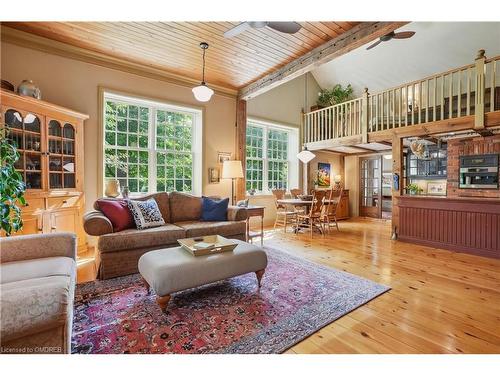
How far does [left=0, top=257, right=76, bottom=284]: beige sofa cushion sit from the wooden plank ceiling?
292 centimetres

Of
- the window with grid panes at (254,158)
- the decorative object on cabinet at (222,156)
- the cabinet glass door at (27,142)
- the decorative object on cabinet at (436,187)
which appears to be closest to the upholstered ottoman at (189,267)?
the cabinet glass door at (27,142)

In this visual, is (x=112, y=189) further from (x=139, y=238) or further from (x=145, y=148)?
(x=139, y=238)

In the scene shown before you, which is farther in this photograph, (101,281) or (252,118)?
(252,118)

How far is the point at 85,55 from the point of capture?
3869 mm

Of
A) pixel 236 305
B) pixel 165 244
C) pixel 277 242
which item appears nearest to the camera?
pixel 236 305

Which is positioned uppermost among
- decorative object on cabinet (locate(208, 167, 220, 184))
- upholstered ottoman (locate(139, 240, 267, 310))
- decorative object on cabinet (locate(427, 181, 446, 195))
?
decorative object on cabinet (locate(208, 167, 220, 184))

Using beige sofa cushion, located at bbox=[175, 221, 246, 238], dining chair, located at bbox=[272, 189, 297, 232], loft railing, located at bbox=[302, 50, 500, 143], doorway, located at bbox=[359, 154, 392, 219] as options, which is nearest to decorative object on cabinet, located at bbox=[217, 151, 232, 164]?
dining chair, located at bbox=[272, 189, 297, 232]

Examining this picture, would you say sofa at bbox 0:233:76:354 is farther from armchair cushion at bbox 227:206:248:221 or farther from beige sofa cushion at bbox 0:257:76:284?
armchair cushion at bbox 227:206:248:221

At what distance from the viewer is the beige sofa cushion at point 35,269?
1632 millimetres

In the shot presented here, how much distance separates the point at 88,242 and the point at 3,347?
3128 millimetres

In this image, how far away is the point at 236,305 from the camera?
223 centimetres

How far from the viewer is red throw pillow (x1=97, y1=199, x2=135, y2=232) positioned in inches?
121
